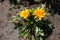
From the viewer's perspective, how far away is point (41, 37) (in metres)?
3.43

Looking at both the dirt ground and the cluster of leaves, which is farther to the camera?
the dirt ground

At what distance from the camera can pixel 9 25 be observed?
12.3ft

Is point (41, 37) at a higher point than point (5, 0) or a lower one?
lower

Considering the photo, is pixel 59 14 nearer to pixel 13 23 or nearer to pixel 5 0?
pixel 13 23

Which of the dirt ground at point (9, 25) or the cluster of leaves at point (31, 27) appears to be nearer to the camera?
the cluster of leaves at point (31, 27)

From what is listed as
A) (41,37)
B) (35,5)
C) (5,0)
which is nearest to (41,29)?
(41,37)

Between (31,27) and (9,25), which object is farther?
(9,25)

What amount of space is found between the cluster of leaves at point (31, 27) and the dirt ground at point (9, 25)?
12 centimetres

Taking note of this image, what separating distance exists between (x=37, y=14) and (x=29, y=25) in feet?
0.87

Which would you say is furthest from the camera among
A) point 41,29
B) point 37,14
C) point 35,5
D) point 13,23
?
point 35,5

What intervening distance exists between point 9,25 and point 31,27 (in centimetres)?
48

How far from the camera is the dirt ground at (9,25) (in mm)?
3566

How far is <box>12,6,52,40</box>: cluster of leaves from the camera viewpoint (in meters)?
3.40

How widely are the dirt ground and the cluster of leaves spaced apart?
12 cm
